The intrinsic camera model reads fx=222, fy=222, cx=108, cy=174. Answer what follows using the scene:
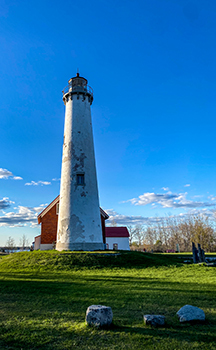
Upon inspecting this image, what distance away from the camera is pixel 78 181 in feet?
59.7

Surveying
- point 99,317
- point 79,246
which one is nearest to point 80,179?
point 79,246

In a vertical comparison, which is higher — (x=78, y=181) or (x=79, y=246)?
(x=78, y=181)

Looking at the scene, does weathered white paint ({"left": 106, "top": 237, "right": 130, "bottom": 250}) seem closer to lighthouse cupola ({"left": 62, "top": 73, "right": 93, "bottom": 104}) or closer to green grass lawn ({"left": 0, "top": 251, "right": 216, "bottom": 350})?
lighthouse cupola ({"left": 62, "top": 73, "right": 93, "bottom": 104})

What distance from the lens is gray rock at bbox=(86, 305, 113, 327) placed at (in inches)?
169

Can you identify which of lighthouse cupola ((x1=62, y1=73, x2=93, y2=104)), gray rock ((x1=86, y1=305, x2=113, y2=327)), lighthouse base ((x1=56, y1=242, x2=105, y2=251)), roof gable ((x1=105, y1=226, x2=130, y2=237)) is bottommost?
gray rock ((x1=86, y1=305, x2=113, y2=327))

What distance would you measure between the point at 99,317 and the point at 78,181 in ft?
46.7

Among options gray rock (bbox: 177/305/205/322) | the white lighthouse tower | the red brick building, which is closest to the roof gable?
the red brick building

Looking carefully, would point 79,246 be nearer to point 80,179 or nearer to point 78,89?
point 80,179

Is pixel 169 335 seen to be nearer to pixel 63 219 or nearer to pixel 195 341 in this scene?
pixel 195 341

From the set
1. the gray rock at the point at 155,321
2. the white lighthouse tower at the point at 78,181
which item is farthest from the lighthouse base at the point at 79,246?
the gray rock at the point at 155,321

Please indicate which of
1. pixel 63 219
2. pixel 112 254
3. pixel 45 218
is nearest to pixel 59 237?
pixel 63 219

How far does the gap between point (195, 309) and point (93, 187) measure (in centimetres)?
1414

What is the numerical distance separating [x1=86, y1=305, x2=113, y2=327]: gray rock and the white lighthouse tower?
12530mm

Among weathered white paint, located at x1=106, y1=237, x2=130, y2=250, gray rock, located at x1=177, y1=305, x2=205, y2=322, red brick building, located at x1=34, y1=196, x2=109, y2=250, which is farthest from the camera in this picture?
weathered white paint, located at x1=106, y1=237, x2=130, y2=250
